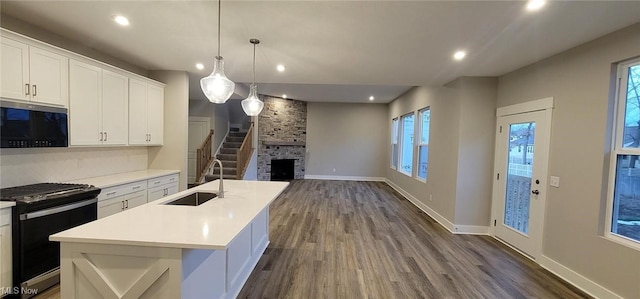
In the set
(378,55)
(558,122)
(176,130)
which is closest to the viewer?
(558,122)

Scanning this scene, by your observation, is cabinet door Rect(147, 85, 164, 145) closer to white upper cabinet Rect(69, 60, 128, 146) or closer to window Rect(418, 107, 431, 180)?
white upper cabinet Rect(69, 60, 128, 146)

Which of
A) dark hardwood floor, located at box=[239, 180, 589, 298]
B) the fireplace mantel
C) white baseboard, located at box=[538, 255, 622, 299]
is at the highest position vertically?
the fireplace mantel

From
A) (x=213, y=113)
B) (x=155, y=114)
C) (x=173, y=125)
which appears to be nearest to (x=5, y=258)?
(x=155, y=114)

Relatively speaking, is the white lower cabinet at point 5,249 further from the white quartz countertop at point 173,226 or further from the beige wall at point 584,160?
the beige wall at point 584,160

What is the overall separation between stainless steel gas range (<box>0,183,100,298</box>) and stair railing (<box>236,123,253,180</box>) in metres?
3.82

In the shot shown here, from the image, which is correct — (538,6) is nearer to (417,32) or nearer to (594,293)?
(417,32)

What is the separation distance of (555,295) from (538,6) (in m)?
2.73

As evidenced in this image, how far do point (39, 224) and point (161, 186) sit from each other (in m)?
1.74

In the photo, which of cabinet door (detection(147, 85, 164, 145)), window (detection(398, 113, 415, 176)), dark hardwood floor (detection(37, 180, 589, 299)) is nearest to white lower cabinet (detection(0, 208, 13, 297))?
dark hardwood floor (detection(37, 180, 589, 299))

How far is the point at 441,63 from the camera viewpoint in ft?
12.2

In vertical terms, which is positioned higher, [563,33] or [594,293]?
[563,33]

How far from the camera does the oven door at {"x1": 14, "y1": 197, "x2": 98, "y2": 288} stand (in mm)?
2230

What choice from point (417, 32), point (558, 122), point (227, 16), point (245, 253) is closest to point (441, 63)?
point (417, 32)

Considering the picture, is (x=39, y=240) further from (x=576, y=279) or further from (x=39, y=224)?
(x=576, y=279)
